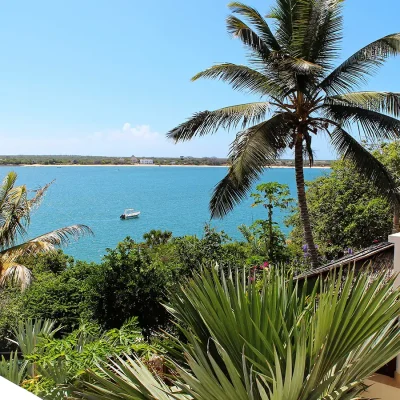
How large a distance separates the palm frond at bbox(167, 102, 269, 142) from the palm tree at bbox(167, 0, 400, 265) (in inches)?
0.9

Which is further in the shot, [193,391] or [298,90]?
[298,90]

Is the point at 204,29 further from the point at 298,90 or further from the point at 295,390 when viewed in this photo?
the point at 295,390

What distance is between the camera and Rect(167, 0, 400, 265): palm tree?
30.3 feet

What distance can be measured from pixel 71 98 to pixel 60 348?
47.5 meters

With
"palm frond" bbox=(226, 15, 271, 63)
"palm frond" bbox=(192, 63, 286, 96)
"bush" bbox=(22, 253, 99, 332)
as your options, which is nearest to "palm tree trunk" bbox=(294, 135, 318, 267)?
"palm frond" bbox=(192, 63, 286, 96)

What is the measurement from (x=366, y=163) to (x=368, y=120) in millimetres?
974

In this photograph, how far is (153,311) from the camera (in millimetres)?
7578

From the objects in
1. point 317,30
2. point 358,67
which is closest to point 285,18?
point 317,30

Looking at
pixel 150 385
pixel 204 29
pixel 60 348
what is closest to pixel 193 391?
pixel 150 385

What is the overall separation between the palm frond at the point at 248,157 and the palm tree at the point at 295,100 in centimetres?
2

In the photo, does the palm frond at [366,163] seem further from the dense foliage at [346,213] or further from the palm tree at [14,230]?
the palm tree at [14,230]

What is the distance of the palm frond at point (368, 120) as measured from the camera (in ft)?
29.7

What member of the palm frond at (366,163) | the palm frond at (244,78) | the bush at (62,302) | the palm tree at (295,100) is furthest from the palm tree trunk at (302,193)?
the bush at (62,302)

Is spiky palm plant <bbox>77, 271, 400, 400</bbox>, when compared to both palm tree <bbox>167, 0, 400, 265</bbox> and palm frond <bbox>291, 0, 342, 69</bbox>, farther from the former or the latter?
palm frond <bbox>291, 0, 342, 69</bbox>
